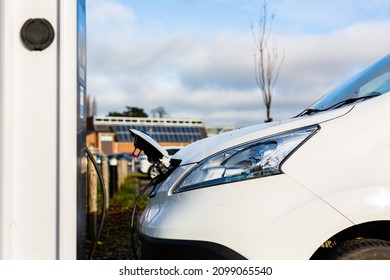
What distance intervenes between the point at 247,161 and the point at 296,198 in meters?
0.31

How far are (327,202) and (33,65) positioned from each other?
1338mm

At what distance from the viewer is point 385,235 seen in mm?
2172

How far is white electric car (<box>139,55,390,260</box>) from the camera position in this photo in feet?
6.52

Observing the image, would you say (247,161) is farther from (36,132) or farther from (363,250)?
(36,132)

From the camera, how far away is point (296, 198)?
2006 millimetres

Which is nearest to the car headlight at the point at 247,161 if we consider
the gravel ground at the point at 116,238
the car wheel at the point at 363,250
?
the car wheel at the point at 363,250

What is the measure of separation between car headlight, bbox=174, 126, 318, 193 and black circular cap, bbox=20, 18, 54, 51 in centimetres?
97

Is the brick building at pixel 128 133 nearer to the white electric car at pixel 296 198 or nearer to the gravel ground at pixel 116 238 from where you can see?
the gravel ground at pixel 116 238

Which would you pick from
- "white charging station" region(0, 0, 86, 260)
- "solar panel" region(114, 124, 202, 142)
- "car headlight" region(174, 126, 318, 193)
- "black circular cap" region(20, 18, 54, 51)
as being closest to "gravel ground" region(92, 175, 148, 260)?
"car headlight" region(174, 126, 318, 193)

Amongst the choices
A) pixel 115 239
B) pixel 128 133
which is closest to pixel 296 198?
pixel 115 239

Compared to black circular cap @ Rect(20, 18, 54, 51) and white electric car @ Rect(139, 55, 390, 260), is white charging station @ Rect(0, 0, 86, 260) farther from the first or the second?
white electric car @ Rect(139, 55, 390, 260)

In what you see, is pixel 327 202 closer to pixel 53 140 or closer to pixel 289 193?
pixel 289 193
